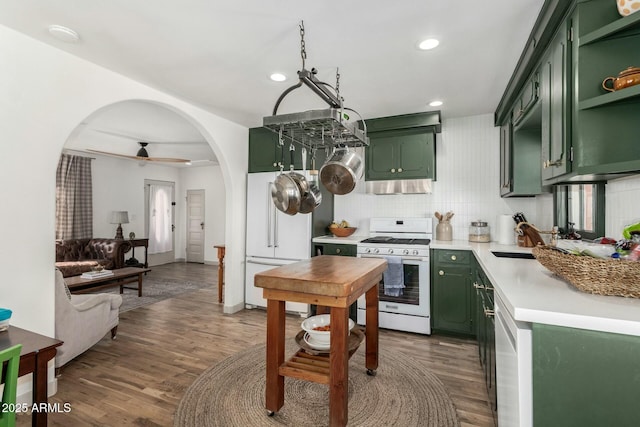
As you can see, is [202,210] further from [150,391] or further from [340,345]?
[340,345]

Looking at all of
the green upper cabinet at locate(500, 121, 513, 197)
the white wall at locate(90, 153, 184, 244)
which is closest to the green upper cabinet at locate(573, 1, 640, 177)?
the green upper cabinet at locate(500, 121, 513, 197)

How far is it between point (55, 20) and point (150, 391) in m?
2.54

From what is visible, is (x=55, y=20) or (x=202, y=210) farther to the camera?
(x=202, y=210)

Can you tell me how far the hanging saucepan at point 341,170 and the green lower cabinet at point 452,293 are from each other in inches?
62.5

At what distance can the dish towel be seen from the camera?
11.2 feet

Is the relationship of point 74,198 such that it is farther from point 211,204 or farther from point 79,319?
point 79,319

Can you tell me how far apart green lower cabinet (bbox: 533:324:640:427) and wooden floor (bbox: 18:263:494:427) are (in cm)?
114

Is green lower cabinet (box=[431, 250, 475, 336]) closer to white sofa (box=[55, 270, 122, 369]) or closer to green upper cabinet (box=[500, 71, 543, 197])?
green upper cabinet (box=[500, 71, 543, 197])

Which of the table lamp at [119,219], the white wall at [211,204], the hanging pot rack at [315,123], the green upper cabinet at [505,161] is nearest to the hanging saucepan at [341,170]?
the hanging pot rack at [315,123]

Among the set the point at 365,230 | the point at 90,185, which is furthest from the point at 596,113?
the point at 90,185

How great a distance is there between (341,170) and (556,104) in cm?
129

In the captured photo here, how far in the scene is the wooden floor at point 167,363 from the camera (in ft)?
6.75

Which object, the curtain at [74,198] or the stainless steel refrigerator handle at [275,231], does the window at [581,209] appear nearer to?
the stainless steel refrigerator handle at [275,231]

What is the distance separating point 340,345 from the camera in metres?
1.83
